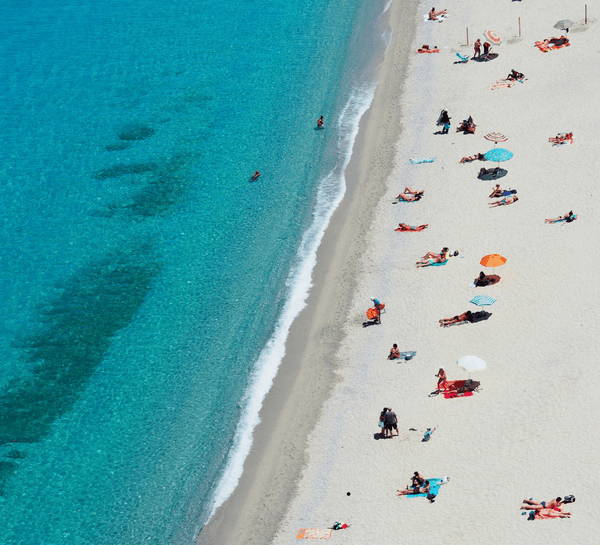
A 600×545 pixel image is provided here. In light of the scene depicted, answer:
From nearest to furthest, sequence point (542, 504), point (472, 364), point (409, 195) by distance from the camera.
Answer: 1. point (542, 504)
2. point (472, 364)
3. point (409, 195)

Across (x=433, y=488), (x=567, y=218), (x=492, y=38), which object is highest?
(x=492, y=38)

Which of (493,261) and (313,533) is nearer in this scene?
(313,533)

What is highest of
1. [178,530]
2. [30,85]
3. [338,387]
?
[30,85]

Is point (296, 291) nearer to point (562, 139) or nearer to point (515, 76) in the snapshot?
point (562, 139)

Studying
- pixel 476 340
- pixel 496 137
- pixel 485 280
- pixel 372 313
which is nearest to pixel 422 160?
pixel 496 137

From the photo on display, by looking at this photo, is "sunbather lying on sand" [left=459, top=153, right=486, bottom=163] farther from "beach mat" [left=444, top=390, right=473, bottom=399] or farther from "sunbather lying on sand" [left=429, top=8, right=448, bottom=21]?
"sunbather lying on sand" [left=429, top=8, right=448, bottom=21]

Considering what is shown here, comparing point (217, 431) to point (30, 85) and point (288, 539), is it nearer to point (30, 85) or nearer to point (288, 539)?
point (288, 539)

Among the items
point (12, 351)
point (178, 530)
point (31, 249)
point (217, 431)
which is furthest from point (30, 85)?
point (178, 530)
